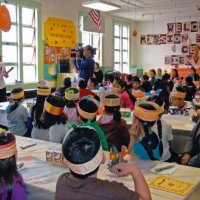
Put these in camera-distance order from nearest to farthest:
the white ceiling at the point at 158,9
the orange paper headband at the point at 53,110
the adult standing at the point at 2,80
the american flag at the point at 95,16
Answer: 1. the orange paper headband at the point at 53,110
2. the adult standing at the point at 2,80
3. the american flag at the point at 95,16
4. the white ceiling at the point at 158,9

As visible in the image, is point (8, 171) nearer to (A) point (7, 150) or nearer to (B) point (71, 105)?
(A) point (7, 150)

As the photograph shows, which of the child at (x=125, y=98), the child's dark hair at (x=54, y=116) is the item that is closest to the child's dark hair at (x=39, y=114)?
the child's dark hair at (x=54, y=116)

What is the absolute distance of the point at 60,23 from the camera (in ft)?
28.1

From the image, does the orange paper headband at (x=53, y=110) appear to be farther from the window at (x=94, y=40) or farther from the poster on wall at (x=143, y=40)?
the poster on wall at (x=143, y=40)

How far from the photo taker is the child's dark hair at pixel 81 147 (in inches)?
54.5

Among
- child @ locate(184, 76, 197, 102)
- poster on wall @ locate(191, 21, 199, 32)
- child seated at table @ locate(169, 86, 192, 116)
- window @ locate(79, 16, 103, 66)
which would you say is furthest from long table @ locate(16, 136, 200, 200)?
poster on wall @ locate(191, 21, 199, 32)

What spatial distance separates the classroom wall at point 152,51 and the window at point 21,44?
268 inches

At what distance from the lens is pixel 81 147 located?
4.57 feet

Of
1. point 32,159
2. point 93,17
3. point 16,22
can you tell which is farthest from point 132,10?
point 32,159

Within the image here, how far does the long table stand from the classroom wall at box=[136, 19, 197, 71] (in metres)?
11.7

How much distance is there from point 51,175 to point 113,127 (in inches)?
48.4

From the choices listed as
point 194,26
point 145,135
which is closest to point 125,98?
point 145,135

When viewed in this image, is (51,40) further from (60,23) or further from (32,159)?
(32,159)

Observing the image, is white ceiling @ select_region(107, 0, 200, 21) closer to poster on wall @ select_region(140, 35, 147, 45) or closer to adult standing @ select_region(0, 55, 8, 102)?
poster on wall @ select_region(140, 35, 147, 45)
